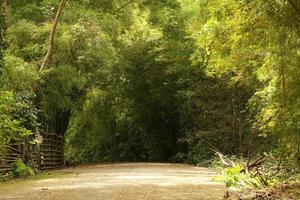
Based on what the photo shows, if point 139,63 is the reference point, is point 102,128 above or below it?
below

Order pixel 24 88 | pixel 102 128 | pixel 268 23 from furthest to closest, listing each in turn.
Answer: pixel 102 128, pixel 24 88, pixel 268 23

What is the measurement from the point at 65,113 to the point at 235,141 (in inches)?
250

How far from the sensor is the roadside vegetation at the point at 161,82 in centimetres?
779

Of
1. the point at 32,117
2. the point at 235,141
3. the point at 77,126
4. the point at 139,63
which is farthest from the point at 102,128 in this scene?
the point at 32,117

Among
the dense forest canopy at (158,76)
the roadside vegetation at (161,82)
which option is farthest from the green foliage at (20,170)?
the dense forest canopy at (158,76)

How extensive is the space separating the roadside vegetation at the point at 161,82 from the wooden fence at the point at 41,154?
21 centimetres

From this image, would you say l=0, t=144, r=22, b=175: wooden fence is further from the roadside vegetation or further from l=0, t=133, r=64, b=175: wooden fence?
the roadside vegetation

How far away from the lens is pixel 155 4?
20.9 m

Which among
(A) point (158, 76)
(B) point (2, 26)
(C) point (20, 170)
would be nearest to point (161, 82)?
(A) point (158, 76)

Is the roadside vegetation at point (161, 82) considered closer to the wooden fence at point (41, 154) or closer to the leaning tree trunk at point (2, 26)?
→ the leaning tree trunk at point (2, 26)

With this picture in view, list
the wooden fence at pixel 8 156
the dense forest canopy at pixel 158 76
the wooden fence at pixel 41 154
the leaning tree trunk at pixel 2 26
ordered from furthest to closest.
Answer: the wooden fence at pixel 41 154, the wooden fence at pixel 8 156, the leaning tree trunk at pixel 2 26, the dense forest canopy at pixel 158 76

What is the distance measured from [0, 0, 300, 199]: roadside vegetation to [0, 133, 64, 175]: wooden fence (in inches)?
8.5

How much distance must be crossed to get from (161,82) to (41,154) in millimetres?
7562

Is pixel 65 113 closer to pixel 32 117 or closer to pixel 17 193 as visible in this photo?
pixel 32 117
